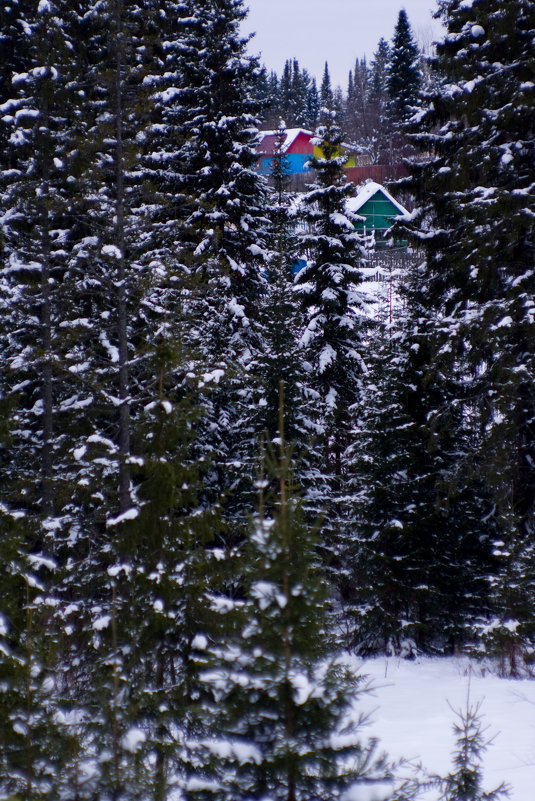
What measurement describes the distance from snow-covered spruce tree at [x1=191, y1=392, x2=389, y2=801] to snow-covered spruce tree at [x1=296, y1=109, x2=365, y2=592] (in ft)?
41.2

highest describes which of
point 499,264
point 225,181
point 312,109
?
point 312,109

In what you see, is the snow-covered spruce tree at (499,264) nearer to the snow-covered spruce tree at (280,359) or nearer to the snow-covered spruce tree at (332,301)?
the snow-covered spruce tree at (280,359)

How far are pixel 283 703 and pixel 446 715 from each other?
8384 mm

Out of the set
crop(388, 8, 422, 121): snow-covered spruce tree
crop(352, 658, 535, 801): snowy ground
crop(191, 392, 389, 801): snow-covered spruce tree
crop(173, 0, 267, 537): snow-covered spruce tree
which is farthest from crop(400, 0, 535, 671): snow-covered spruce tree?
crop(388, 8, 422, 121): snow-covered spruce tree

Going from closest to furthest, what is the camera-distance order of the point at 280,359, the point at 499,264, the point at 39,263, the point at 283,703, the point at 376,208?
the point at 283,703 < the point at 499,264 < the point at 39,263 < the point at 280,359 < the point at 376,208

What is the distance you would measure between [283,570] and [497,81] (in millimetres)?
11995

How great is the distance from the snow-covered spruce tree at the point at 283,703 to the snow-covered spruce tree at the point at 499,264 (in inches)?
348

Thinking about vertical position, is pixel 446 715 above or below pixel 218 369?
below

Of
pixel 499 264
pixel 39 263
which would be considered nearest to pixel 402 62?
pixel 499 264

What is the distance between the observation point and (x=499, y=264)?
1307cm

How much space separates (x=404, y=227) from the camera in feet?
50.8

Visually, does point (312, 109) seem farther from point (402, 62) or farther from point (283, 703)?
point (283, 703)

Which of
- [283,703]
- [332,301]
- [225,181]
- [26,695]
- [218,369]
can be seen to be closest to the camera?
[283,703]

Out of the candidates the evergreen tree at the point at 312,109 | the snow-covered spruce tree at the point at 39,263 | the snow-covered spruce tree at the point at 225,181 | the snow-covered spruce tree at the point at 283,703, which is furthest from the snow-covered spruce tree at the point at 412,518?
the evergreen tree at the point at 312,109
